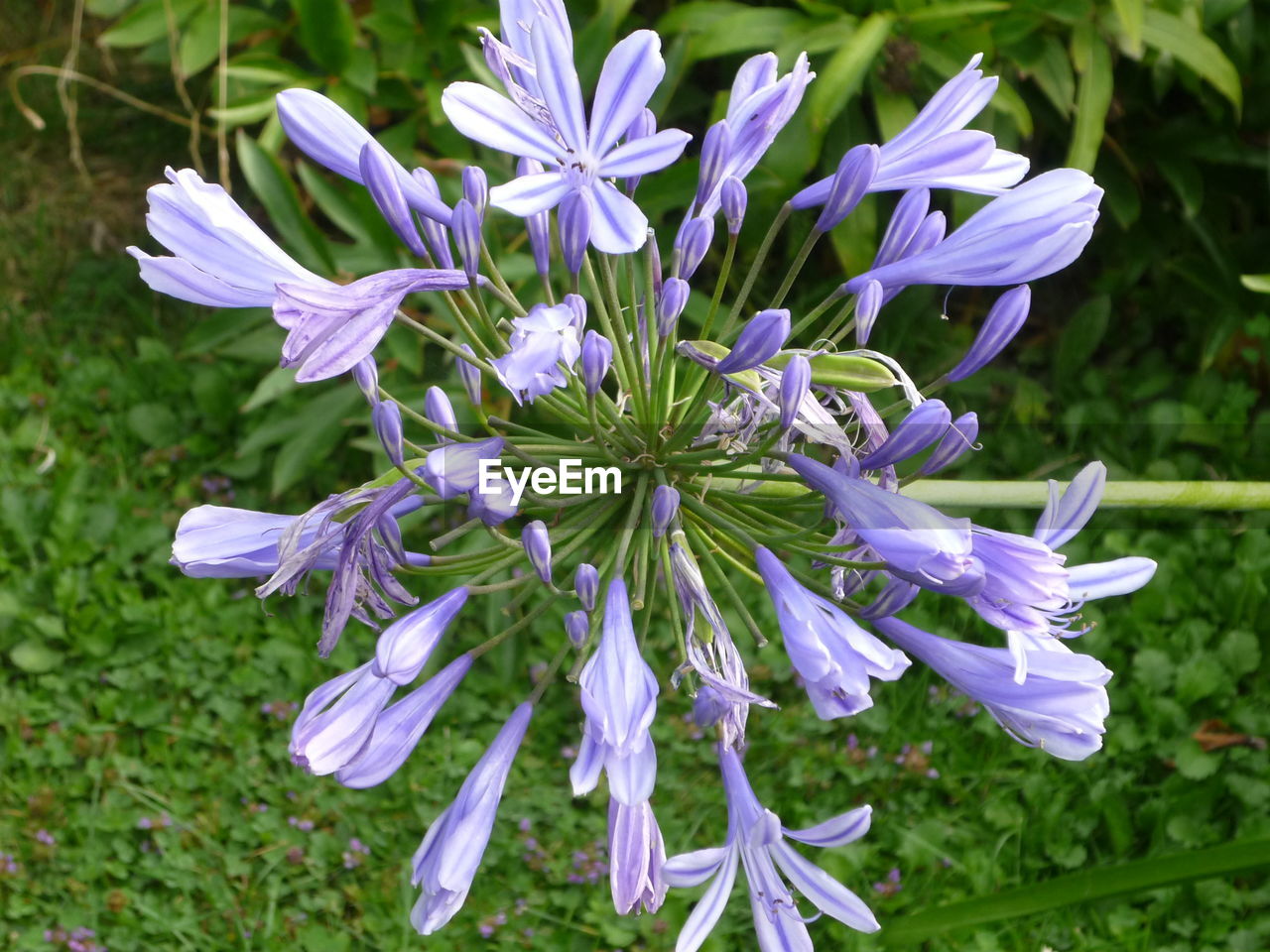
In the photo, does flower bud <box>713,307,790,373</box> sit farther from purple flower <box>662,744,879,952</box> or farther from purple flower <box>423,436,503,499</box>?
purple flower <box>662,744,879,952</box>

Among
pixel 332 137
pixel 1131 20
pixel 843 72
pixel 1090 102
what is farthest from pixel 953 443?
pixel 1090 102

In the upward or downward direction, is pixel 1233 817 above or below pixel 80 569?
above

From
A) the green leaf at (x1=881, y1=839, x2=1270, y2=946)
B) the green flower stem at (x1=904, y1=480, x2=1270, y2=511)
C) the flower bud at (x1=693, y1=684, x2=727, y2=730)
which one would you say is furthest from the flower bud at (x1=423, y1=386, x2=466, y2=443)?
the green leaf at (x1=881, y1=839, x2=1270, y2=946)

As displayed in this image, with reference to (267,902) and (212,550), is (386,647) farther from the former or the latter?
(267,902)

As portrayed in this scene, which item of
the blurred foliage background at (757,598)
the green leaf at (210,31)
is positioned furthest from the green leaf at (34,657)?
the green leaf at (210,31)

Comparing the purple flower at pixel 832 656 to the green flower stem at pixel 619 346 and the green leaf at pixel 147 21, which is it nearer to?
the green flower stem at pixel 619 346

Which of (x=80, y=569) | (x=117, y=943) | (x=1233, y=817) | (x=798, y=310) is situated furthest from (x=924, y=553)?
(x=80, y=569)
